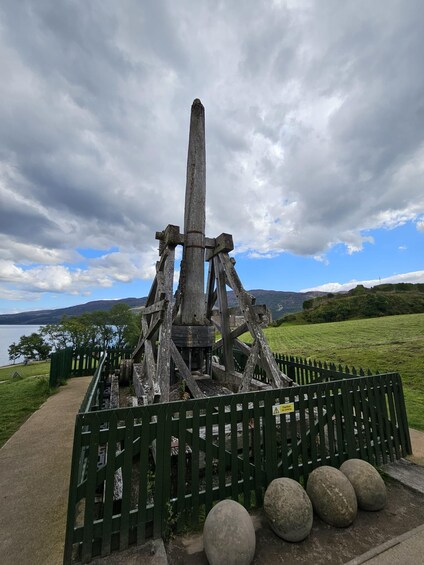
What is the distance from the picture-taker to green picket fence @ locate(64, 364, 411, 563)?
2.79 meters

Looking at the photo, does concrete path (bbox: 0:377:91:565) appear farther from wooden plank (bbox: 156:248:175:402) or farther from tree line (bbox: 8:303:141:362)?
tree line (bbox: 8:303:141:362)

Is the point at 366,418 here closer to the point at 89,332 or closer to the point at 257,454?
the point at 257,454

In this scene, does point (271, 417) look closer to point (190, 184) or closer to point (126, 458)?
point (126, 458)

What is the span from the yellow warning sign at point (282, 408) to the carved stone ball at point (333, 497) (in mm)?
777

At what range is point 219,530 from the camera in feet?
8.55

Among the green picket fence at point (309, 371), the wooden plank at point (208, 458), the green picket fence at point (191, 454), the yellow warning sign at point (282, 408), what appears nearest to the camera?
the green picket fence at point (191, 454)

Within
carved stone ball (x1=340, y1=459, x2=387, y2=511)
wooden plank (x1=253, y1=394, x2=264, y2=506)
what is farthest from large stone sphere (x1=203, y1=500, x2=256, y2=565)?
carved stone ball (x1=340, y1=459, x2=387, y2=511)

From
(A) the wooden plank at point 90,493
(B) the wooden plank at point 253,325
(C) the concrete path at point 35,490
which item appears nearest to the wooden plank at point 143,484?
(A) the wooden plank at point 90,493

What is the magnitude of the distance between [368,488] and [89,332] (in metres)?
47.0

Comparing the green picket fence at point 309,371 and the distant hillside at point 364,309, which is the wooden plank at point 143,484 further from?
the distant hillside at point 364,309

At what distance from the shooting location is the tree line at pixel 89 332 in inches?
1706

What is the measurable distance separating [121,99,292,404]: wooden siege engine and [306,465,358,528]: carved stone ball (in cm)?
201

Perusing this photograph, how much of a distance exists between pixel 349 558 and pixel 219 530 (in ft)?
4.44

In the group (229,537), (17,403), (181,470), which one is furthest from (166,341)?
(17,403)
